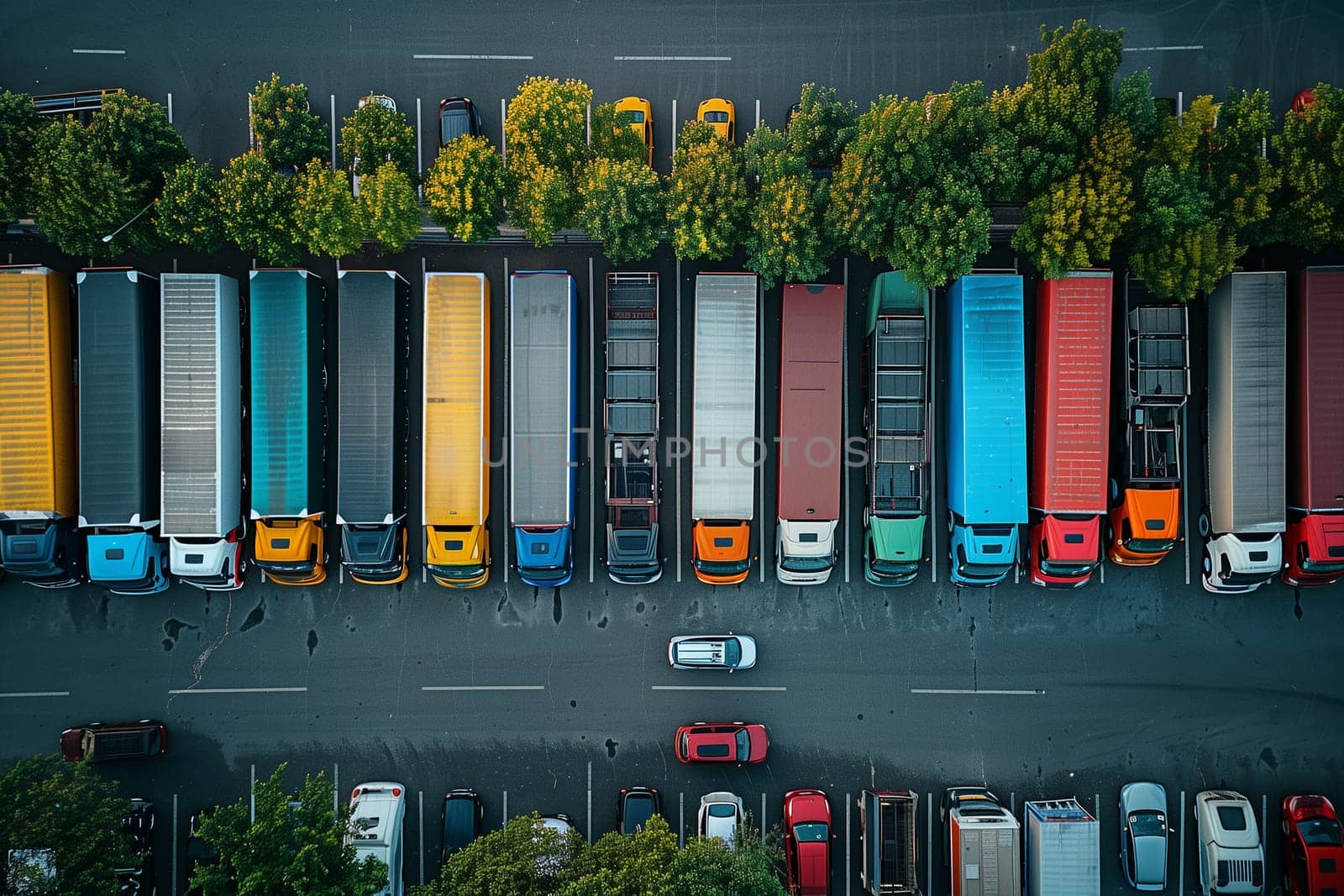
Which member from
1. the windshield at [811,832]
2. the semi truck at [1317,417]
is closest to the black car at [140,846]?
the windshield at [811,832]

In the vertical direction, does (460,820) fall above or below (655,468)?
below

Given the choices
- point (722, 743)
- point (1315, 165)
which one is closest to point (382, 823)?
point (722, 743)

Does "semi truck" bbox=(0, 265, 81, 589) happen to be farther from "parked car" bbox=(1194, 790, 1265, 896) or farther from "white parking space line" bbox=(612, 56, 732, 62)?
"parked car" bbox=(1194, 790, 1265, 896)

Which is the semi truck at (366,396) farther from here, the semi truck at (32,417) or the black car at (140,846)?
the black car at (140,846)

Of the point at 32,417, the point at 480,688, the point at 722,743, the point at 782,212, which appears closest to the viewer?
the point at 782,212

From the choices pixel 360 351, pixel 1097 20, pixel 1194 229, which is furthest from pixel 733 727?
pixel 1097 20

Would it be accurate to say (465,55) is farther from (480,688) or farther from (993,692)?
(993,692)
